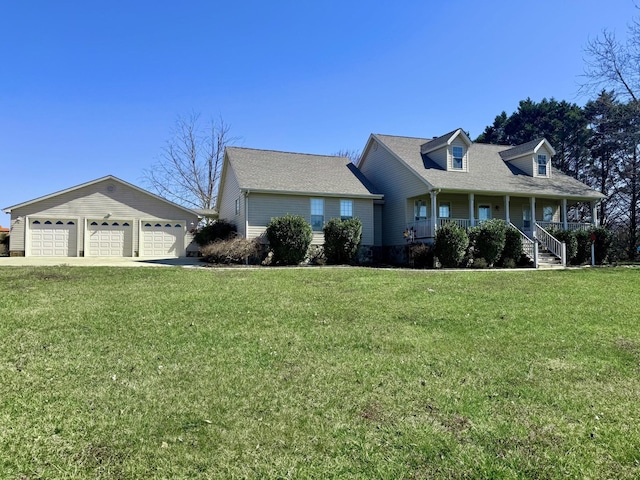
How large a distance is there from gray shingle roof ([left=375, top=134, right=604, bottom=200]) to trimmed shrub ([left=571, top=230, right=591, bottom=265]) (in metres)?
2.50

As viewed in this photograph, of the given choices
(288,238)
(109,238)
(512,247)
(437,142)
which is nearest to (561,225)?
(512,247)

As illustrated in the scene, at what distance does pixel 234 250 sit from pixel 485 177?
44.3 ft

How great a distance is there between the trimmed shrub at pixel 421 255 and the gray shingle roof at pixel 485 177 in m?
2.89

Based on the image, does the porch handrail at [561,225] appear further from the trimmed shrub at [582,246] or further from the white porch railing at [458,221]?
the white porch railing at [458,221]

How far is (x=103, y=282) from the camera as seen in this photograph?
1012 centimetres

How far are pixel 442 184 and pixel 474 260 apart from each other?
385 cm

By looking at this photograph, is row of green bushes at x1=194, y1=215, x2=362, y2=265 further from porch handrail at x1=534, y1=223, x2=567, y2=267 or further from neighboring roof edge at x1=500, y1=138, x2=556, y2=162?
neighboring roof edge at x1=500, y1=138, x2=556, y2=162

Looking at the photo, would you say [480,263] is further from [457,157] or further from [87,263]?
[87,263]

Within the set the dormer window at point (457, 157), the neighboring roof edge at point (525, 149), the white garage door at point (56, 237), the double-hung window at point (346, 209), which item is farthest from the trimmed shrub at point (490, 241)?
the white garage door at point (56, 237)

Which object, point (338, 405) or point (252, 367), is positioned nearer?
point (338, 405)

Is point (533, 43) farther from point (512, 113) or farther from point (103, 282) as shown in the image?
point (512, 113)

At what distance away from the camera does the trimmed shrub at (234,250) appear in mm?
17312

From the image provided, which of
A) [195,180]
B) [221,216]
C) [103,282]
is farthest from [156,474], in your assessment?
[195,180]

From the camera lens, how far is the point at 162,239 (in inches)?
925
